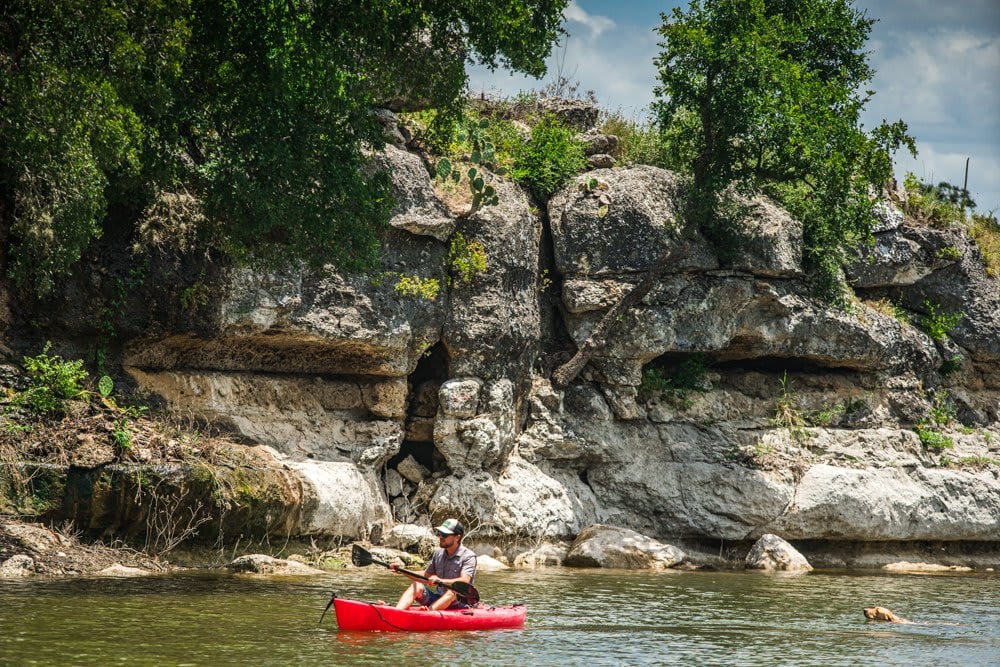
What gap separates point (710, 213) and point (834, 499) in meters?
6.29

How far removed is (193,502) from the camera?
49.7 ft

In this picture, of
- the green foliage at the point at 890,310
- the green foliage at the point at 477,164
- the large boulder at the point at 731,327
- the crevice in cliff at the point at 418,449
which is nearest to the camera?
the crevice in cliff at the point at 418,449

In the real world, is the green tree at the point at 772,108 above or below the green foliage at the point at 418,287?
above

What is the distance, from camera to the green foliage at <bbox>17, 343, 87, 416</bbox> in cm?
1498

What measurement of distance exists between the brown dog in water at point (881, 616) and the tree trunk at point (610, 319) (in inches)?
349

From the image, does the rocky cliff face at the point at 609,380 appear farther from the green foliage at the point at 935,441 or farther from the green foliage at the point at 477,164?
the green foliage at the point at 477,164

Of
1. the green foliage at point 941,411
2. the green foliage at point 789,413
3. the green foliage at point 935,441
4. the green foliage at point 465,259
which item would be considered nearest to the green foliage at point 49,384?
the green foliage at point 465,259

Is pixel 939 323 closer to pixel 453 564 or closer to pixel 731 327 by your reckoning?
pixel 731 327

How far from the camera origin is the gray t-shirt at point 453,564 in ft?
40.8

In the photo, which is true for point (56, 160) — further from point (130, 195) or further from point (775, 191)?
point (775, 191)

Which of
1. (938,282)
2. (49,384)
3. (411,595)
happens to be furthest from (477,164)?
(938,282)

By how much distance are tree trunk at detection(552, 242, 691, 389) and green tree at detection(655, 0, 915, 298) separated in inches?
44.6

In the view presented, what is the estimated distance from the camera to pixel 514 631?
38.3 feet

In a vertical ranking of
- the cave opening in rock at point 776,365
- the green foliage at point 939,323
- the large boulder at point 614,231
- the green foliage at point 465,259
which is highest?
the large boulder at point 614,231
